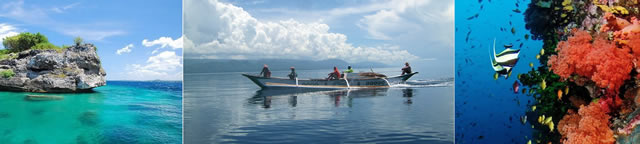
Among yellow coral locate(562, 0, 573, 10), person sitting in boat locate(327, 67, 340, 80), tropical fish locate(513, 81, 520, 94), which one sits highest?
yellow coral locate(562, 0, 573, 10)

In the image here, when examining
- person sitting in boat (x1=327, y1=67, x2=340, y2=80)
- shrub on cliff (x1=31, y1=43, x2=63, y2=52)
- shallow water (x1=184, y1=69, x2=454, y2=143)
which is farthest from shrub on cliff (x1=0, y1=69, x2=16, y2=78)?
person sitting in boat (x1=327, y1=67, x2=340, y2=80)

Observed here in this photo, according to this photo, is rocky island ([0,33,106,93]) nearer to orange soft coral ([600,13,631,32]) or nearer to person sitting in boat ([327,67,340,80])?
person sitting in boat ([327,67,340,80])

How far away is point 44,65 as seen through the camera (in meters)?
7.10

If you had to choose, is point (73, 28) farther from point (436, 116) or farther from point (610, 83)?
point (610, 83)

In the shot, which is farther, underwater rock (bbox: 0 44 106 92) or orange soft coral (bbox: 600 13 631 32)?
underwater rock (bbox: 0 44 106 92)

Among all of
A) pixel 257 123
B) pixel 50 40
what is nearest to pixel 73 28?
pixel 50 40

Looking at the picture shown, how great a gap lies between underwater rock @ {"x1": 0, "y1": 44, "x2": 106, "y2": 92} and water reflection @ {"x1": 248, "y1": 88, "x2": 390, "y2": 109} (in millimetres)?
3568

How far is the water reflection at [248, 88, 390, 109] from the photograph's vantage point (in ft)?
20.3

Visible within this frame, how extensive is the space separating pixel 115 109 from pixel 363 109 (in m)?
5.18

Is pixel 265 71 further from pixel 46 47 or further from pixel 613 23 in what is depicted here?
pixel 613 23

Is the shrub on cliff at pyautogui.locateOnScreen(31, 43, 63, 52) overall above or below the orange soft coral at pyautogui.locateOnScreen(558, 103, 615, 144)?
above

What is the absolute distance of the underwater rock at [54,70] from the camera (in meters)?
6.98

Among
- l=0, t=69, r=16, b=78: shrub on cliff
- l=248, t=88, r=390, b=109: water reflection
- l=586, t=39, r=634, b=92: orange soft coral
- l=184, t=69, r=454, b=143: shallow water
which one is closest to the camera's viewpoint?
l=586, t=39, r=634, b=92: orange soft coral

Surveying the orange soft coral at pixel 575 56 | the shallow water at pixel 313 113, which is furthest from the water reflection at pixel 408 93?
the orange soft coral at pixel 575 56
